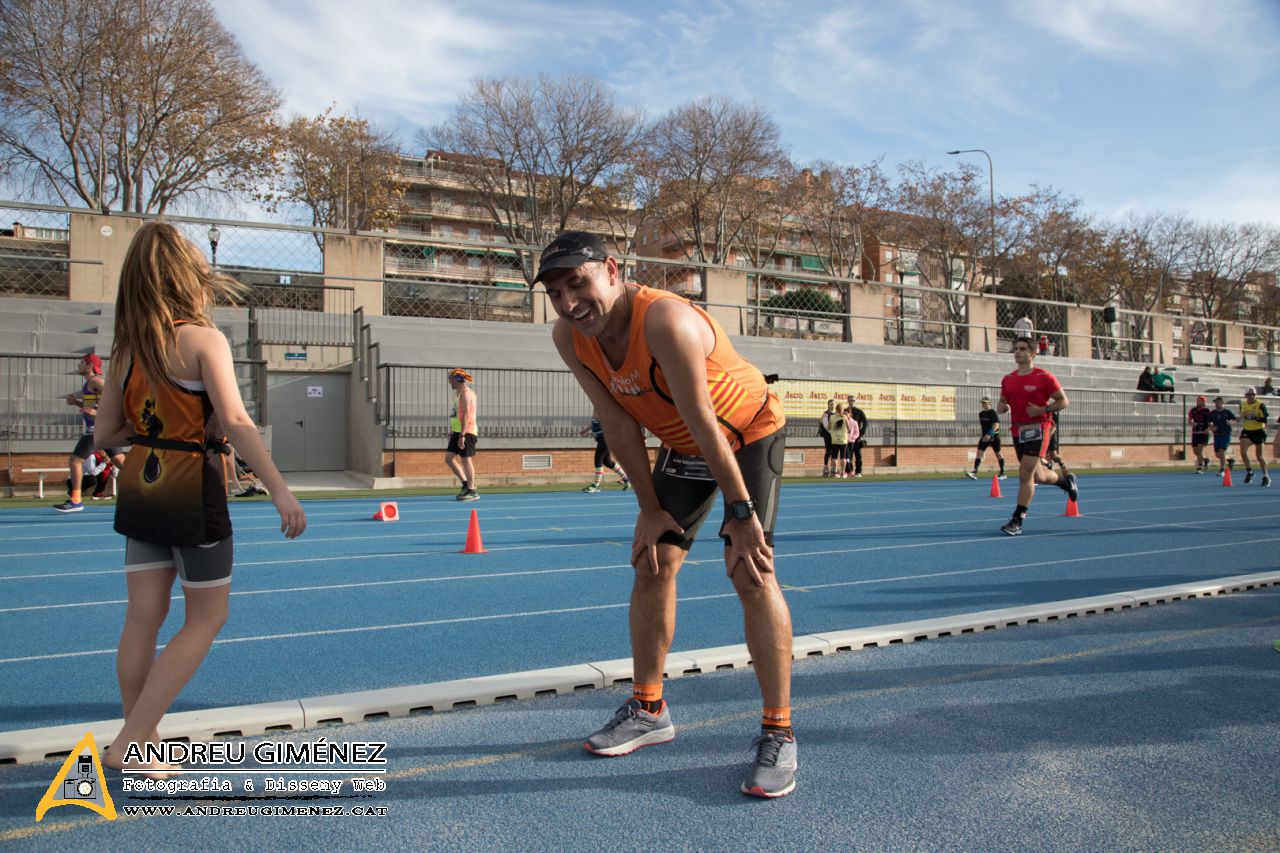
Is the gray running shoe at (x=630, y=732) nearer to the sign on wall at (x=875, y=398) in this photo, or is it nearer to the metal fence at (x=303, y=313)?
→ the sign on wall at (x=875, y=398)

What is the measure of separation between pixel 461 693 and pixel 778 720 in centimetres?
149

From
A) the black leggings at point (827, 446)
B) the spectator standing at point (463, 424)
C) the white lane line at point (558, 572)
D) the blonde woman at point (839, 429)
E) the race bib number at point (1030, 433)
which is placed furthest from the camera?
the black leggings at point (827, 446)

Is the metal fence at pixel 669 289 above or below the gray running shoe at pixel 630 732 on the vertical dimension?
above

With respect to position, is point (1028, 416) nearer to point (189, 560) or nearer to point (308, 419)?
point (189, 560)

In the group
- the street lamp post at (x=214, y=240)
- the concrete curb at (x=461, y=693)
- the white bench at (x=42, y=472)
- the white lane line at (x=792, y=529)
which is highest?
the street lamp post at (x=214, y=240)

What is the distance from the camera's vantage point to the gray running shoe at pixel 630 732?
3.38m

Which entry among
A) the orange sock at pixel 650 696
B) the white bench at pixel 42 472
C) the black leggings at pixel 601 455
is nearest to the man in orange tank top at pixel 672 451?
the orange sock at pixel 650 696

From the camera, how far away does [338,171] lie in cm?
4100

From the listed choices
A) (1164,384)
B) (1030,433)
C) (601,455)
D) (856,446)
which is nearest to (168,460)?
(1030,433)

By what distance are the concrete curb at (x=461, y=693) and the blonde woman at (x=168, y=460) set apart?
42 centimetres

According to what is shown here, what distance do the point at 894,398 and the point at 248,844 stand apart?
23.0 meters

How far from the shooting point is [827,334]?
29797 mm

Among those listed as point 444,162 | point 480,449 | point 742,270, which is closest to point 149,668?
point 480,449

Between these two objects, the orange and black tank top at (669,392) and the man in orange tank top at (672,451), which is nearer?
the man in orange tank top at (672,451)
